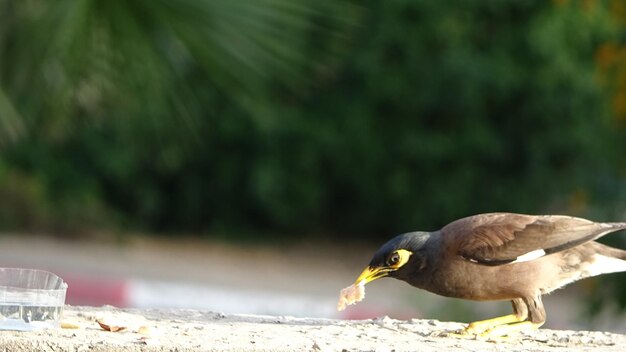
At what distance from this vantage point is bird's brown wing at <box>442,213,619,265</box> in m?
4.36

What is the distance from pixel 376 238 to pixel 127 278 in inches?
234

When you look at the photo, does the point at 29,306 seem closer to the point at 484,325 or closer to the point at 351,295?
the point at 351,295

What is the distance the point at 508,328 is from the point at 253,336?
3.04ft

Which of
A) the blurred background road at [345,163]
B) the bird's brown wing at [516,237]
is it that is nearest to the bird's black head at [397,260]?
the bird's brown wing at [516,237]

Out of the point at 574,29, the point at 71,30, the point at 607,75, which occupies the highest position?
the point at 574,29

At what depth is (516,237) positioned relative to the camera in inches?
175

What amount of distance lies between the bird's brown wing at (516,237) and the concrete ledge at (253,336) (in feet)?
0.98

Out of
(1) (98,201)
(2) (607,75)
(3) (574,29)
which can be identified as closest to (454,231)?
(2) (607,75)

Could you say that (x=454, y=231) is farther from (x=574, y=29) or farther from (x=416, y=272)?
(x=574, y=29)

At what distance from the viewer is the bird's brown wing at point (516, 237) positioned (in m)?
4.36

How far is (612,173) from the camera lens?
1042 cm

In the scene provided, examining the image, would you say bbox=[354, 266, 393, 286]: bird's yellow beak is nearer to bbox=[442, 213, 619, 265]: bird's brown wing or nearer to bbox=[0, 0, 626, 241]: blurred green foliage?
bbox=[442, 213, 619, 265]: bird's brown wing

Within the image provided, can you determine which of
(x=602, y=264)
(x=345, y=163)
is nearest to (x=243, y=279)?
(x=345, y=163)

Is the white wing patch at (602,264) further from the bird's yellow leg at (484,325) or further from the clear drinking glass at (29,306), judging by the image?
the clear drinking glass at (29,306)
